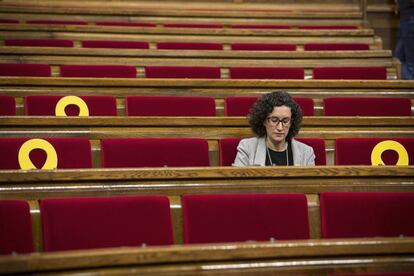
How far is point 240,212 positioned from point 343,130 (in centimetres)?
28

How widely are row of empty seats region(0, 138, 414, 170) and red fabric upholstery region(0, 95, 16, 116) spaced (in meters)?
0.15

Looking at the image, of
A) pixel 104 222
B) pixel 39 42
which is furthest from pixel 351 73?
pixel 104 222

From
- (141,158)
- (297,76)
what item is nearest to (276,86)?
(297,76)

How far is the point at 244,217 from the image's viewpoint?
1.47ft

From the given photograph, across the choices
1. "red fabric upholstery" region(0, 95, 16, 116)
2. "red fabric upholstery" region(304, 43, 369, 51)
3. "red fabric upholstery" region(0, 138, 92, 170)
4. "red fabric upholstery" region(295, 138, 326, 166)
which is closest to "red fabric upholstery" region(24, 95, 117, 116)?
"red fabric upholstery" region(0, 95, 16, 116)

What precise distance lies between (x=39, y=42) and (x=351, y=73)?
1.58ft

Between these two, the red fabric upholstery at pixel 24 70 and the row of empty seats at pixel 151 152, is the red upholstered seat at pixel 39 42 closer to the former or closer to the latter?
the red fabric upholstery at pixel 24 70

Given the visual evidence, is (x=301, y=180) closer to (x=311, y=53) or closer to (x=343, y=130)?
(x=343, y=130)

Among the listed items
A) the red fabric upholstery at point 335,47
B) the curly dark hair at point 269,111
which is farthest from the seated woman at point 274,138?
the red fabric upholstery at point 335,47

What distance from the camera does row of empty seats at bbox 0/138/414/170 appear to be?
22.9 inches

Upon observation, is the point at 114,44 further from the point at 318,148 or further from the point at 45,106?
A: the point at 318,148

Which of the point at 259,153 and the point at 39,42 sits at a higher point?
the point at 39,42

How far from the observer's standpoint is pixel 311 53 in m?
1.02

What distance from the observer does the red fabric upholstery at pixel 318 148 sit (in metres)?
0.65
